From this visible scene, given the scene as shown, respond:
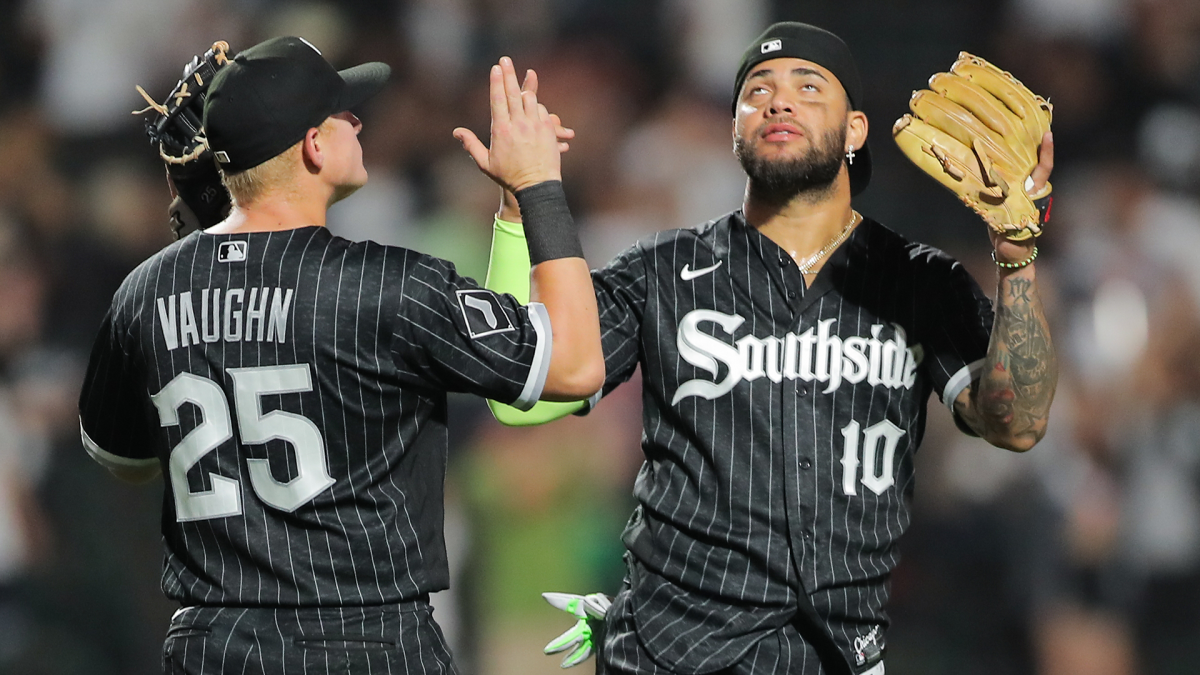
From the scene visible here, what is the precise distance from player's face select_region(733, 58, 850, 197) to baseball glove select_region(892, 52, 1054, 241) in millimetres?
188

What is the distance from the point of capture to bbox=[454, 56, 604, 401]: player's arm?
7.82 ft

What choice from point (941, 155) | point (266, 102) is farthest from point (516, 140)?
point (941, 155)

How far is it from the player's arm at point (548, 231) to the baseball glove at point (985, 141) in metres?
0.77

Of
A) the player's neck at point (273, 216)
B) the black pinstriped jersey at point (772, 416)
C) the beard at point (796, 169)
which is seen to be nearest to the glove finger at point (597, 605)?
the black pinstriped jersey at point (772, 416)

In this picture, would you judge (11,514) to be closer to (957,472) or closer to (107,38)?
(107,38)

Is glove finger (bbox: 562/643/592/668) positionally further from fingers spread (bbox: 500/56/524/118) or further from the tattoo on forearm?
fingers spread (bbox: 500/56/524/118)

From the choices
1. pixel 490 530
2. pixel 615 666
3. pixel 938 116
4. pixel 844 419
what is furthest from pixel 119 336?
pixel 490 530

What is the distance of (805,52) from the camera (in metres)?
2.93

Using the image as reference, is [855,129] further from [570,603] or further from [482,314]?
[570,603]

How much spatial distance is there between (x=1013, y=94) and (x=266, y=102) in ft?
5.05

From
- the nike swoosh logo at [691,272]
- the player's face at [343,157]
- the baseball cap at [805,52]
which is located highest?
the baseball cap at [805,52]

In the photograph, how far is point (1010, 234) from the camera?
2604 millimetres

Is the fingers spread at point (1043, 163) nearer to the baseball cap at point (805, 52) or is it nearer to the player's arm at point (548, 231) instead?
the baseball cap at point (805, 52)

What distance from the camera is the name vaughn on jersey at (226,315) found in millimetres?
2268
